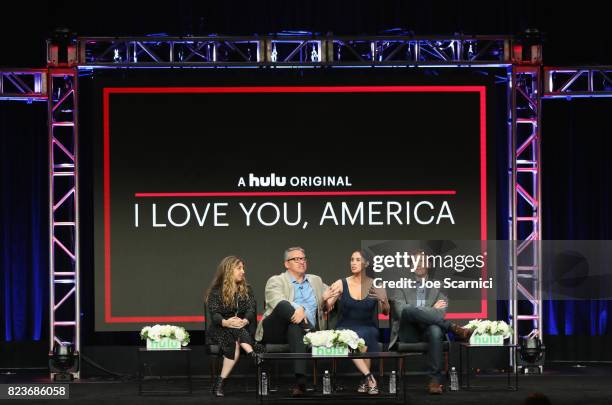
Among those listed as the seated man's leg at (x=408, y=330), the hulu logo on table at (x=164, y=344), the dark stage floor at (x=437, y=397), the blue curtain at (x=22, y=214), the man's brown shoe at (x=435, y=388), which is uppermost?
the blue curtain at (x=22, y=214)

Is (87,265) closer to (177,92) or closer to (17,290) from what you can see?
(17,290)

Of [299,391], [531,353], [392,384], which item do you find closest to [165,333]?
[299,391]

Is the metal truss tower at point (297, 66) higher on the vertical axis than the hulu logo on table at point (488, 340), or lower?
higher

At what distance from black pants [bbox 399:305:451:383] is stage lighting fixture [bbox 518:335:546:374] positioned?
1351 millimetres

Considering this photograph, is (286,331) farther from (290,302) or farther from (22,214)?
(22,214)

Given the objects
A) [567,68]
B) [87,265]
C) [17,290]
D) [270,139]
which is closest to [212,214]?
[270,139]

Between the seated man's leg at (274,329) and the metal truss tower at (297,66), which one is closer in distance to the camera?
the seated man's leg at (274,329)

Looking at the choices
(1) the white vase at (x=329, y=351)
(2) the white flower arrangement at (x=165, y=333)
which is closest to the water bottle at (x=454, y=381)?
(1) the white vase at (x=329, y=351)

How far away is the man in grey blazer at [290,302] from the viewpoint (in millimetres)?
8750

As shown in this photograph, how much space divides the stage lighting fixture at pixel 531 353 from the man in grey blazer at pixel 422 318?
1.35 metres

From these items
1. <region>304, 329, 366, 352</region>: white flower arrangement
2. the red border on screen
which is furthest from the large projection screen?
<region>304, 329, 366, 352</region>: white flower arrangement

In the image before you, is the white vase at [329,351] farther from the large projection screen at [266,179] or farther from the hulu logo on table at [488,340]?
the large projection screen at [266,179]

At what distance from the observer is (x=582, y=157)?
11.0 m

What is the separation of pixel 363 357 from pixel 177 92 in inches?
131
